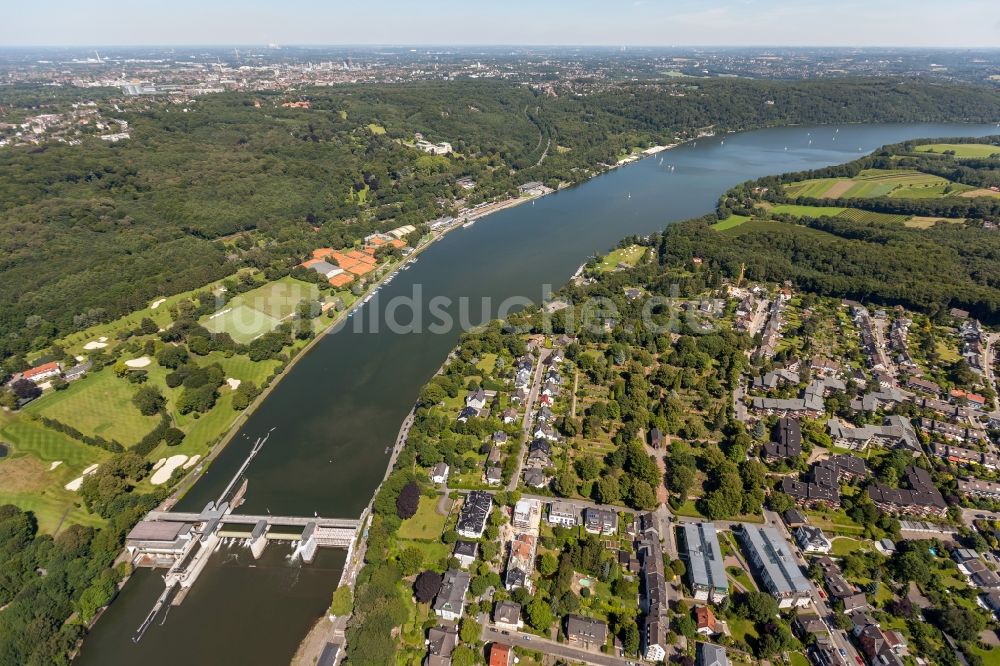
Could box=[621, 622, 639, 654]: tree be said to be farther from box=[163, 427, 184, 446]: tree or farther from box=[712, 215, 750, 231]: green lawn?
box=[712, 215, 750, 231]: green lawn

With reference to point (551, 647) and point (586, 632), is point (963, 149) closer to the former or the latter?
point (586, 632)

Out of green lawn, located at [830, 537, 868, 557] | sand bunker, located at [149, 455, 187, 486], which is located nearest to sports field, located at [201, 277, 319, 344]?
sand bunker, located at [149, 455, 187, 486]

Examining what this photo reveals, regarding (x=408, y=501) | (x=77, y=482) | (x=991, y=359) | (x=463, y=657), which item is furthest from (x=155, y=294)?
(x=991, y=359)

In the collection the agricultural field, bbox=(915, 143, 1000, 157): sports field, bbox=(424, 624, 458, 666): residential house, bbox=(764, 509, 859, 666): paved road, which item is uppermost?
bbox=(915, 143, 1000, 157): sports field

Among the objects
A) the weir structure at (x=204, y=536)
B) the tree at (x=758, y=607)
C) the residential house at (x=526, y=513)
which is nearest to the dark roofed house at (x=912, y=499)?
the tree at (x=758, y=607)

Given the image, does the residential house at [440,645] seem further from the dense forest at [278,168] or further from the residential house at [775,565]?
the dense forest at [278,168]

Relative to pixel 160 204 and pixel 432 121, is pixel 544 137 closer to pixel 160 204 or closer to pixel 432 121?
pixel 432 121

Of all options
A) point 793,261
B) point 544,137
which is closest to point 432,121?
point 544,137
